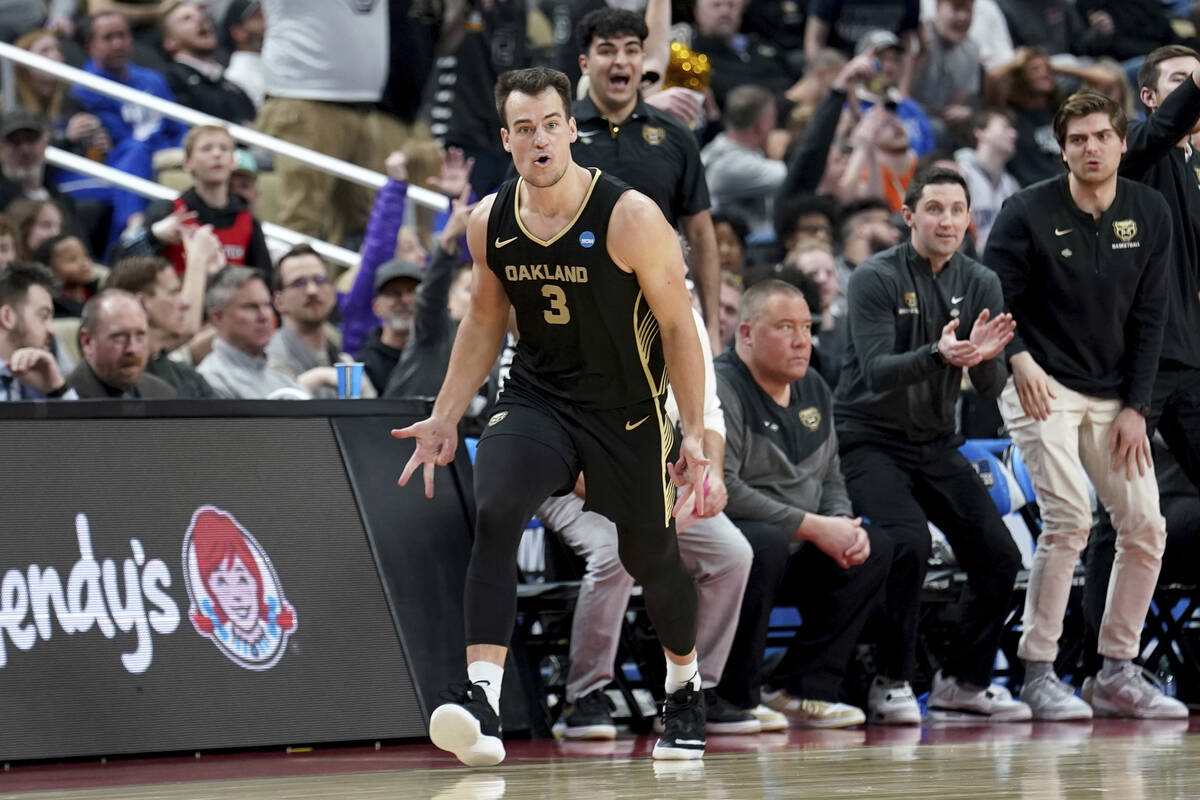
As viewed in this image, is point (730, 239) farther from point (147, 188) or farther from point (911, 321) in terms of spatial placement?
point (147, 188)

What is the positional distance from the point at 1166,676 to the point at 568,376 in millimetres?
4340

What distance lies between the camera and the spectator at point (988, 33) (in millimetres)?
15953

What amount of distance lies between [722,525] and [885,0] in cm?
855

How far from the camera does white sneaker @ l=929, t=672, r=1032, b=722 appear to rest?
8211 mm

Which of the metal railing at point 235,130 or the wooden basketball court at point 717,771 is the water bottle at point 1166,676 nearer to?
the wooden basketball court at point 717,771

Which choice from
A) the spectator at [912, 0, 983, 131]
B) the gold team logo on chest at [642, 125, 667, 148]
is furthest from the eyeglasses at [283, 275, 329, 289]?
the spectator at [912, 0, 983, 131]

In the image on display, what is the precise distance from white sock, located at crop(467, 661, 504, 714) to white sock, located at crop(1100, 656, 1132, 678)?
140 inches

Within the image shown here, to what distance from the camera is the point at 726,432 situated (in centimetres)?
819

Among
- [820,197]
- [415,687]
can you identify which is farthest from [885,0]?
[415,687]

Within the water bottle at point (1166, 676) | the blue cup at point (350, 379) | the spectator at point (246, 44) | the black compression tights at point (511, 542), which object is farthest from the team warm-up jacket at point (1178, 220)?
the spectator at point (246, 44)

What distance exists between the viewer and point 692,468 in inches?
242

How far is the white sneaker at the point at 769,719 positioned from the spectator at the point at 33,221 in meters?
5.12

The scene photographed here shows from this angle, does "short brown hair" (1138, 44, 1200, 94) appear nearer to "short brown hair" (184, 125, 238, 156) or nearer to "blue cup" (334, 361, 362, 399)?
"blue cup" (334, 361, 362, 399)

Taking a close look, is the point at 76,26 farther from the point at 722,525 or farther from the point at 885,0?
the point at 722,525
